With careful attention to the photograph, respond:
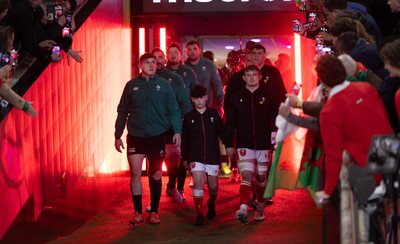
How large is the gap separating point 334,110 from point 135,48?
23.5ft

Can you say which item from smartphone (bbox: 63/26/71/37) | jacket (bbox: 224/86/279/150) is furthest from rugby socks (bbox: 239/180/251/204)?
smartphone (bbox: 63/26/71/37)

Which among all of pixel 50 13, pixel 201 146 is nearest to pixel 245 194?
pixel 201 146

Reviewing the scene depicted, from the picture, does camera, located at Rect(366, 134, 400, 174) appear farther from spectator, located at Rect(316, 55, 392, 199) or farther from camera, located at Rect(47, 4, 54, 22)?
camera, located at Rect(47, 4, 54, 22)

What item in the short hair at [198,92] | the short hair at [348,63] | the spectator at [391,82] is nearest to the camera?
the spectator at [391,82]

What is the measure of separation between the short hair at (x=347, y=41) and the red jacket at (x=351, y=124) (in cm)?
96

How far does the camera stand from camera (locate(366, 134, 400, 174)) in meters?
6.80

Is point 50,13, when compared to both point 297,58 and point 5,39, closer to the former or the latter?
point 5,39

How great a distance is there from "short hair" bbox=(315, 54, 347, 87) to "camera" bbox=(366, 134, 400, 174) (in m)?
0.91

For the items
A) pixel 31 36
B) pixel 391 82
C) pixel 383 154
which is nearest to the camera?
pixel 383 154

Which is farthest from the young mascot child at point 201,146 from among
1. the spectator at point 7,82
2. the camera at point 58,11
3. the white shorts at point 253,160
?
the spectator at point 7,82

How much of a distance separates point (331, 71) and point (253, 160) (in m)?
3.54

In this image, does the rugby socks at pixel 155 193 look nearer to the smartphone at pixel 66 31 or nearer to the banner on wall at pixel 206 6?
the smartphone at pixel 66 31

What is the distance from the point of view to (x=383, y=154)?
6848 mm

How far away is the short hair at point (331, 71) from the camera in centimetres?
770
